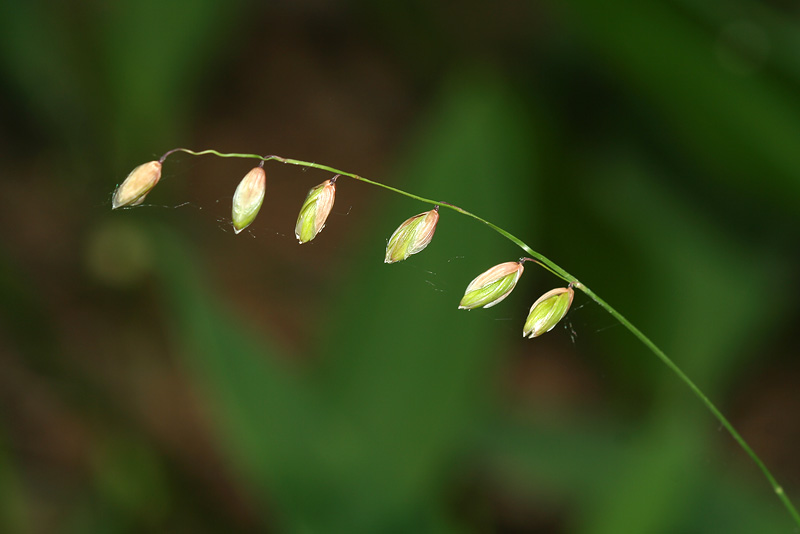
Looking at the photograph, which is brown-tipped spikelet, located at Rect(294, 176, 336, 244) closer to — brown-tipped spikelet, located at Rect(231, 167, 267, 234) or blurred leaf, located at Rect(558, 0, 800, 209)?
brown-tipped spikelet, located at Rect(231, 167, 267, 234)

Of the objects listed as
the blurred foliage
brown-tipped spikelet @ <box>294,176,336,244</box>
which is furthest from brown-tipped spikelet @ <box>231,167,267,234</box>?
the blurred foliage

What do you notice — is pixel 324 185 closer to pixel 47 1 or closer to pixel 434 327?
pixel 434 327

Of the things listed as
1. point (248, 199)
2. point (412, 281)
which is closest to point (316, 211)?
point (248, 199)

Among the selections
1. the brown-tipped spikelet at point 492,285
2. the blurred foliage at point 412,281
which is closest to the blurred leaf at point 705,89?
the blurred foliage at point 412,281

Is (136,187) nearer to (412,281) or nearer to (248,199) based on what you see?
(248,199)

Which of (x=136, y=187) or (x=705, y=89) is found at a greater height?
(x=705, y=89)

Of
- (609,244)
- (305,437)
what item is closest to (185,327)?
(305,437)
